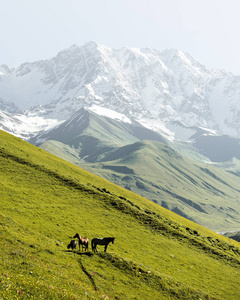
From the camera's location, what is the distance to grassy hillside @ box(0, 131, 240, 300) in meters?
27.6

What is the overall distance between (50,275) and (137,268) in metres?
14.5

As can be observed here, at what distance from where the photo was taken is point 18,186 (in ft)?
197

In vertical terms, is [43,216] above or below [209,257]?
below

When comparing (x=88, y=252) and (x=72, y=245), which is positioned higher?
(x=88, y=252)

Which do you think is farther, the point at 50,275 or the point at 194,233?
the point at 194,233

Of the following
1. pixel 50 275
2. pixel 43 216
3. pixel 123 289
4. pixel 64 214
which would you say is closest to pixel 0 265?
pixel 50 275

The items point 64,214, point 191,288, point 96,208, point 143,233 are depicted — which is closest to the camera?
point 191,288

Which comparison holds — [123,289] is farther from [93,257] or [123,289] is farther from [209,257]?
[209,257]

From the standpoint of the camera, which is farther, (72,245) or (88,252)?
(72,245)

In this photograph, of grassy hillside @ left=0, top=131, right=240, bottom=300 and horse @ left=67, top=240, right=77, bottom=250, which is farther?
horse @ left=67, top=240, right=77, bottom=250

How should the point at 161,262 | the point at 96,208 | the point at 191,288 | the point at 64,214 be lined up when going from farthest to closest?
1. the point at 96,208
2. the point at 64,214
3. the point at 161,262
4. the point at 191,288

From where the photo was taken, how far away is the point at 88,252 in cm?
3850

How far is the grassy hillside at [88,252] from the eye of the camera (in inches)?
1086

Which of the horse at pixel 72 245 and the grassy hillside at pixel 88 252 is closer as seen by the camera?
the grassy hillside at pixel 88 252
